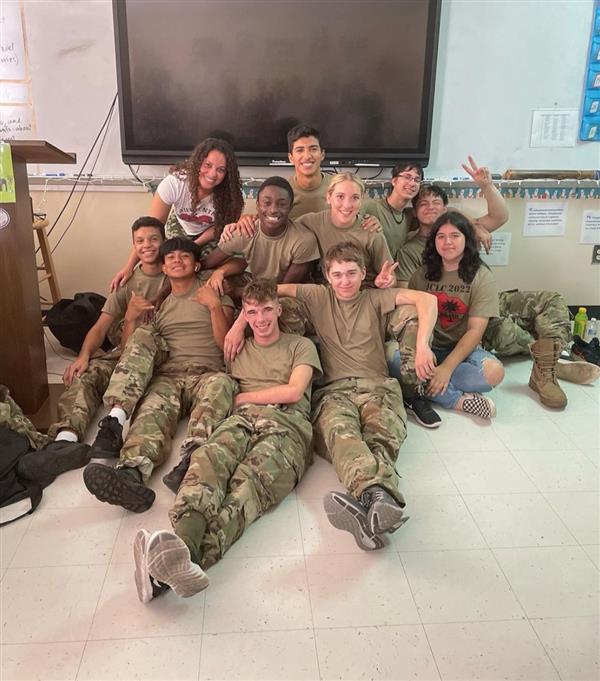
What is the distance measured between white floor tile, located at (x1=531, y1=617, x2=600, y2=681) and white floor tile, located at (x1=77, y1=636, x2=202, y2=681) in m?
0.83

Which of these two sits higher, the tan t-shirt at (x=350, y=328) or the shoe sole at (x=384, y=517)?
the tan t-shirt at (x=350, y=328)

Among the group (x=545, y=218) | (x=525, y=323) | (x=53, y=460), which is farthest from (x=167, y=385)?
(x=545, y=218)

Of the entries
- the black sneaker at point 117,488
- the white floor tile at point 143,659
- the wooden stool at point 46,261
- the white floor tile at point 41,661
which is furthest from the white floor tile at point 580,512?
the wooden stool at point 46,261

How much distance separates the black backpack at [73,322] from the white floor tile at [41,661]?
77.0 inches

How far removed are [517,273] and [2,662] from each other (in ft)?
11.9

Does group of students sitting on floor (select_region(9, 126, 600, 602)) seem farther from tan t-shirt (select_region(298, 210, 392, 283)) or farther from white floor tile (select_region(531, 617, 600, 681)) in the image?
white floor tile (select_region(531, 617, 600, 681))

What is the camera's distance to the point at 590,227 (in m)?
3.92

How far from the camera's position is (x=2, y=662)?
4.43ft

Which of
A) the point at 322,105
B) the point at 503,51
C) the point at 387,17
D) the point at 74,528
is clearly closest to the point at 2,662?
the point at 74,528

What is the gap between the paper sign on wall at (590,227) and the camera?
3.90 metres

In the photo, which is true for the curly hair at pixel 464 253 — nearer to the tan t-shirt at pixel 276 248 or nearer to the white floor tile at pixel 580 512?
the tan t-shirt at pixel 276 248

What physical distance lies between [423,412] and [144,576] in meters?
1.42

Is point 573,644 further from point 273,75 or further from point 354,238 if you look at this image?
point 273,75

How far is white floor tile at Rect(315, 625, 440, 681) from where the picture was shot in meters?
1.33
